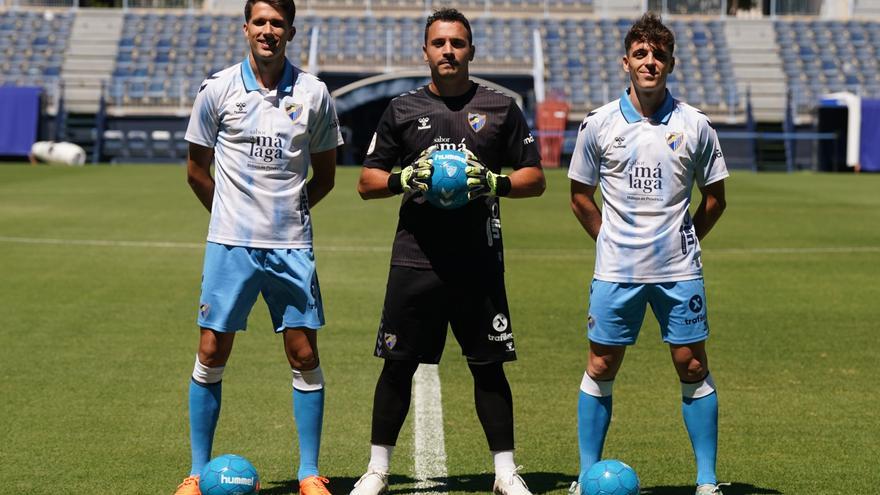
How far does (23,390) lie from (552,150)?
31.3m

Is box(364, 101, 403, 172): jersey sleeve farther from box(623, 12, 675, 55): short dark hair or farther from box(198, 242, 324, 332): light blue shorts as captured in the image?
box(623, 12, 675, 55): short dark hair

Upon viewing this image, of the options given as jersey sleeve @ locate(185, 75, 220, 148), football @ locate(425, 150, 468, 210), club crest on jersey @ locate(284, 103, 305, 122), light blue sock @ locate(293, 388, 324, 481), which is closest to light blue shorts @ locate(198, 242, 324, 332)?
light blue sock @ locate(293, 388, 324, 481)

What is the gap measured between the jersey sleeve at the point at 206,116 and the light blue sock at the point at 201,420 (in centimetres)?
109

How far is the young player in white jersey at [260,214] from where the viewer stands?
233 inches

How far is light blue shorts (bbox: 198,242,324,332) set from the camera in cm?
594

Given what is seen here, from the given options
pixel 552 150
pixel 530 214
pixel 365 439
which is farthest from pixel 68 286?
pixel 552 150

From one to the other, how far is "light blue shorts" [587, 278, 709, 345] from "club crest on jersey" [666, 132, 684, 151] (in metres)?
0.59

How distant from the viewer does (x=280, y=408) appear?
7.98 metres

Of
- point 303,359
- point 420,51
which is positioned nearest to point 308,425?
point 303,359

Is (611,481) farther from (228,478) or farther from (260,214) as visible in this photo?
(260,214)

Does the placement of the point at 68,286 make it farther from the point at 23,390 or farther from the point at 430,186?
the point at 430,186

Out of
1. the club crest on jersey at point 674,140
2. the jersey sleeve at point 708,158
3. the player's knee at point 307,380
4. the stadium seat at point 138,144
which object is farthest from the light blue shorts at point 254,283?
the stadium seat at point 138,144

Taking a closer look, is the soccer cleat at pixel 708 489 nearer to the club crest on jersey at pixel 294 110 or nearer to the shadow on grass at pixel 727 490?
the shadow on grass at pixel 727 490

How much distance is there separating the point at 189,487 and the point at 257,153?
1.48 meters
